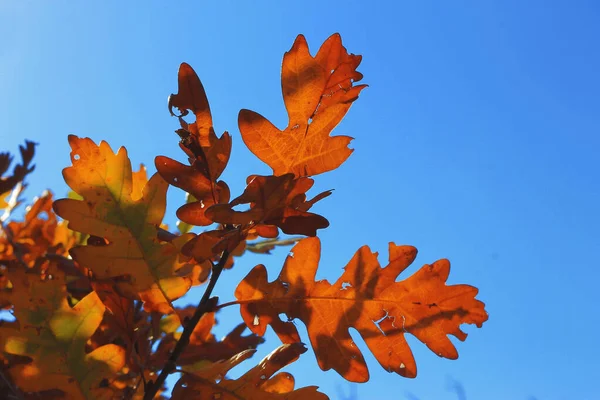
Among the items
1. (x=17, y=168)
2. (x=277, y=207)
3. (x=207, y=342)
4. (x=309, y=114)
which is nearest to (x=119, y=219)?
(x=277, y=207)

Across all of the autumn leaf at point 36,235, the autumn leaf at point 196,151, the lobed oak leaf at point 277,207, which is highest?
the autumn leaf at point 36,235

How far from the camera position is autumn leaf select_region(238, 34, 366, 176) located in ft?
3.76

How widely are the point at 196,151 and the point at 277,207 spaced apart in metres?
0.19

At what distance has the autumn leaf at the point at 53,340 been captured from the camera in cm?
114

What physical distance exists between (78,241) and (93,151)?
1.26m

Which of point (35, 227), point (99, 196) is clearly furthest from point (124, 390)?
point (35, 227)

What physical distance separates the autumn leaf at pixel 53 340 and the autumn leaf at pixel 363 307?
0.32 metres

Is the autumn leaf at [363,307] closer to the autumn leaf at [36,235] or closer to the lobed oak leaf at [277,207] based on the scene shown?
the lobed oak leaf at [277,207]

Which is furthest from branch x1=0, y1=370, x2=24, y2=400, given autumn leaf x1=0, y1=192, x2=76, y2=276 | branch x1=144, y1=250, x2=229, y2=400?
autumn leaf x1=0, y1=192, x2=76, y2=276

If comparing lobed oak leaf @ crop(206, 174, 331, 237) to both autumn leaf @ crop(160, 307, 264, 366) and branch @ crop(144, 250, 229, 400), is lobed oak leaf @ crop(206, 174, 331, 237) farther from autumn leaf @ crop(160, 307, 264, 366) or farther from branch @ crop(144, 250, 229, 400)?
autumn leaf @ crop(160, 307, 264, 366)

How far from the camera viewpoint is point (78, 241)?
2.32 m

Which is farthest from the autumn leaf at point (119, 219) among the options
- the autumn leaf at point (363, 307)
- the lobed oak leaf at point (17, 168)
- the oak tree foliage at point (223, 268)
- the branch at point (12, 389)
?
the lobed oak leaf at point (17, 168)

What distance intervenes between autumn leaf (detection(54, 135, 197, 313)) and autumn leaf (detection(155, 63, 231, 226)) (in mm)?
79

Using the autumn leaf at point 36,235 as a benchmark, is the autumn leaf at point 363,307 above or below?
below
